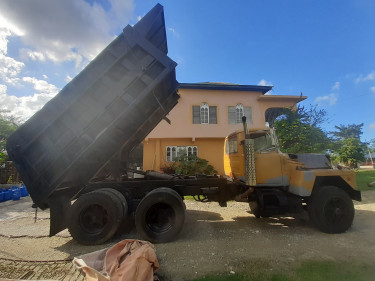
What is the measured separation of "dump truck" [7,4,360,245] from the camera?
13.0ft

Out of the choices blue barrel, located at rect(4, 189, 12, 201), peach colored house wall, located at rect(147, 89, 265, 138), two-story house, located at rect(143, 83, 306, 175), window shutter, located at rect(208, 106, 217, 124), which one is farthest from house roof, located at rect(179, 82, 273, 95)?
blue barrel, located at rect(4, 189, 12, 201)

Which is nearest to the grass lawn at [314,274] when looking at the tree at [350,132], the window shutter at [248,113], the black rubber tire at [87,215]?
the black rubber tire at [87,215]

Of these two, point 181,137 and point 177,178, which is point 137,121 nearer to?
point 177,178

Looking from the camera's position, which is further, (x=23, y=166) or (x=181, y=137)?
(x=181, y=137)

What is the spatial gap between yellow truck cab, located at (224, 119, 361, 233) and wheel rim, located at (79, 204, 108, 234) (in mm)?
3288

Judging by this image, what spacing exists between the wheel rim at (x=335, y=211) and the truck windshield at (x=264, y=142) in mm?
1870

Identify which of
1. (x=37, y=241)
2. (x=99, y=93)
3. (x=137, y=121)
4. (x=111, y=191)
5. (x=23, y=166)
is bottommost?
(x=37, y=241)

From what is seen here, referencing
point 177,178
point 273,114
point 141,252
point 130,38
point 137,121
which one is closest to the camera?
point 141,252

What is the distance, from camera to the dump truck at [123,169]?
3959mm

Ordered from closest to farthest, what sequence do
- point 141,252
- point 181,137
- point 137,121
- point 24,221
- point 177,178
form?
point 141,252 < point 137,121 < point 177,178 < point 24,221 < point 181,137

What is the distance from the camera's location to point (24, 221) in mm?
6215

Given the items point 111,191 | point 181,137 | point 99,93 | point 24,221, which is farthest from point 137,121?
point 181,137

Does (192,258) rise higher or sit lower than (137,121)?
lower

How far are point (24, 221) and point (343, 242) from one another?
8587 millimetres
